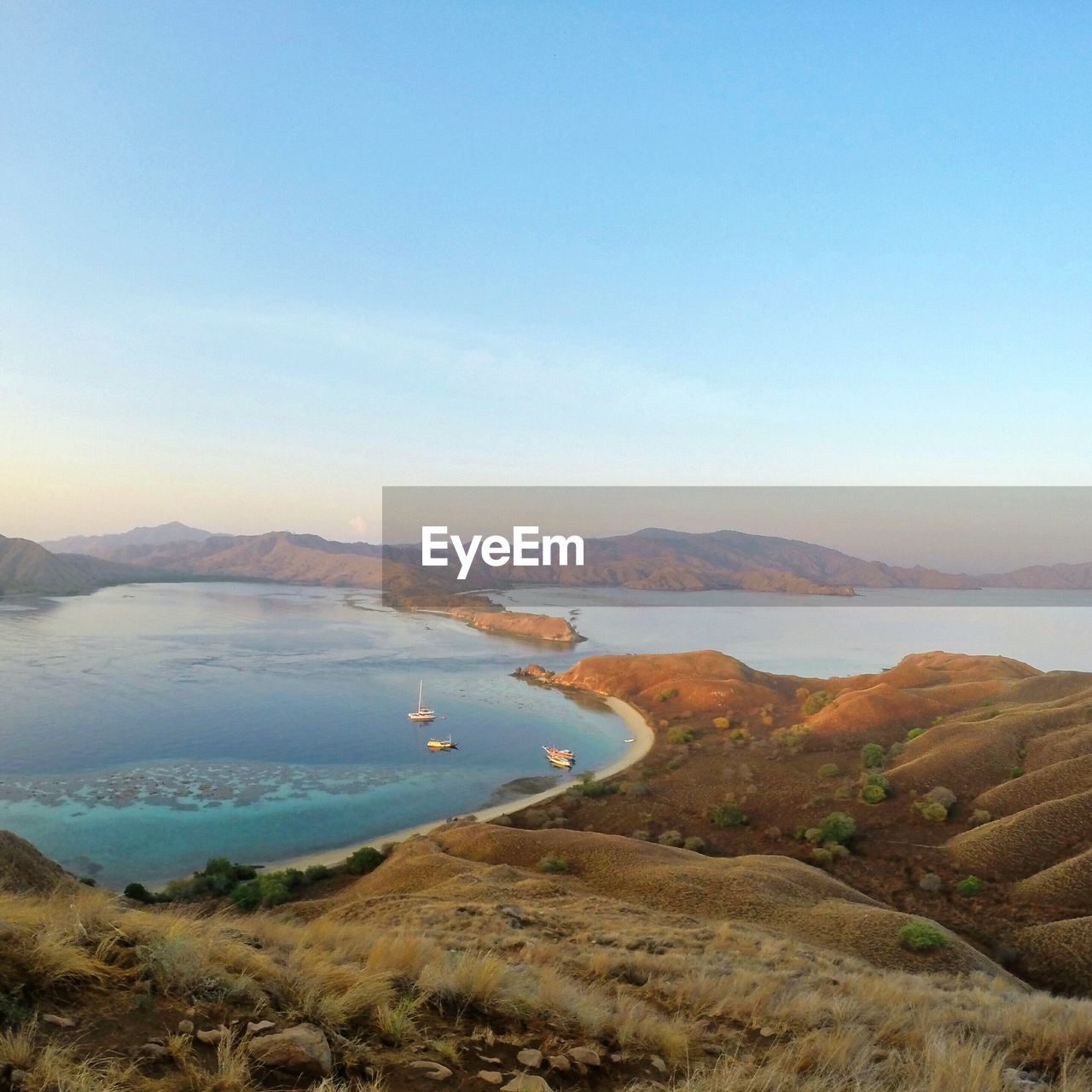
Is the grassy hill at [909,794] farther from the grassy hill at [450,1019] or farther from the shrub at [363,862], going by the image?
the grassy hill at [450,1019]

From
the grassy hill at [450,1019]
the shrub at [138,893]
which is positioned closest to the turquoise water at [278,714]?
the shrub at [138,893]

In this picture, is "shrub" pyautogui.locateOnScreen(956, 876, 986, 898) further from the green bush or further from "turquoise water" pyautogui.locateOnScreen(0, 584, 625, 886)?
"turquoise water" pyautogui.locateOnScreen(0, 584, 625, 886)

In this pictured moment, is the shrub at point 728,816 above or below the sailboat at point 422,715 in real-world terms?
above

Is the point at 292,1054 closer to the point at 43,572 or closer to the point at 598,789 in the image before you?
the point at 598,789

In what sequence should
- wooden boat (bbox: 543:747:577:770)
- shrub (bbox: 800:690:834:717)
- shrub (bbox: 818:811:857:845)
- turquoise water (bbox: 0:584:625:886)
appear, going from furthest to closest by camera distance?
shrub (bbox: 800:690:834:717), wooden boat (bbox: 543:747:577:770), turquoise water (bbox: 0:584:625:886), shrub (bbox: 818:811:857:845)

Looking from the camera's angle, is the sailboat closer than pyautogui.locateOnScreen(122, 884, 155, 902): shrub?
No

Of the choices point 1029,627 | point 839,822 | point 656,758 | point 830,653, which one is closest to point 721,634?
point 830,653

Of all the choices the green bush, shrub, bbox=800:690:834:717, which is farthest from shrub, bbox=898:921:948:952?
shrub, bbox=800:690:834:717
